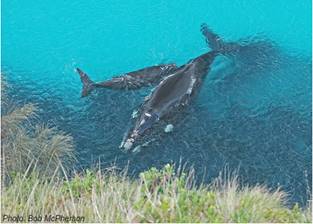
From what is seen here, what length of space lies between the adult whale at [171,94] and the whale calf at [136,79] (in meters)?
0.21

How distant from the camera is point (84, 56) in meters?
9.71

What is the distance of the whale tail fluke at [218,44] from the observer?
927cm

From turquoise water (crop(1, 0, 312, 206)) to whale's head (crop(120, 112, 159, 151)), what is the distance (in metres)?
0.11

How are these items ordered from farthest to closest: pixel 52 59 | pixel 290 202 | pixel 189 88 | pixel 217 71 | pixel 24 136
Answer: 1. pixel 52 59
2. pixel 217 71
3. pixel 189 88
4. pixel 24 136
5. pixel 290 202

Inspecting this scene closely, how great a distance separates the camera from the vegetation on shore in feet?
18.0

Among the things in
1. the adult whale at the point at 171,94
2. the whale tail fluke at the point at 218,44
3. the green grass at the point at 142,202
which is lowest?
the green grass at the point at 142,202

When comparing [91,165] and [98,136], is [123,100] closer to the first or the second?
[98,136]

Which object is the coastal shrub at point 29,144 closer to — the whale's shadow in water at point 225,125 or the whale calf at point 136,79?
the whale's shadow in water at point 225,125

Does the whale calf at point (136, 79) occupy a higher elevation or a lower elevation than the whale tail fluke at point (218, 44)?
lower

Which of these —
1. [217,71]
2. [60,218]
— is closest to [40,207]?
[60,218]

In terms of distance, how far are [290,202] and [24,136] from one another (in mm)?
2851

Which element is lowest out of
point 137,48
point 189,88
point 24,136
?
point 24,136

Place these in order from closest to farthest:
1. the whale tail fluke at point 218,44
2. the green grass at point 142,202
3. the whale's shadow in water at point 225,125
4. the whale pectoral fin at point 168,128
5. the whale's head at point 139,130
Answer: the green grass at point 142,202, the whale's shadow in water at point 225,125, the whale's head at point 139,130, the whale pectoral fin at point 168,128, the whale tail fluke at point 218,44

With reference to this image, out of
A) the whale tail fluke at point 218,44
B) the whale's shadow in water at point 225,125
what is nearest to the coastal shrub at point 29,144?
the whale's shadow in water at point 225,125
